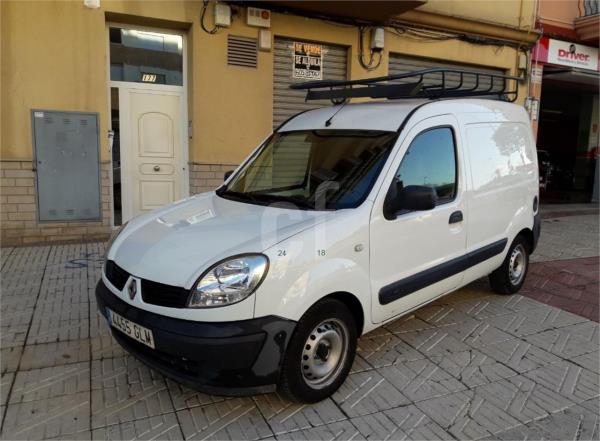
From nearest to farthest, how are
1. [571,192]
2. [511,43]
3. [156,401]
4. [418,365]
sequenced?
[156,401] → [418,365] → [511,43] → [571,192]

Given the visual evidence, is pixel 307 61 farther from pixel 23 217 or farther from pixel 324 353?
pixel 324 353

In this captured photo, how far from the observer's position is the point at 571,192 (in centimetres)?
1683

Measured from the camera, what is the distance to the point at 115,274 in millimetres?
3066

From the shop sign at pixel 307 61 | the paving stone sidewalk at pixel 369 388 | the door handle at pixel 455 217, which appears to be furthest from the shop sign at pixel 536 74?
the door handle at pixel 455 217

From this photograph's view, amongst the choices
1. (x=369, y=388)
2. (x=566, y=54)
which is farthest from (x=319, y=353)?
(x=566, y=54)

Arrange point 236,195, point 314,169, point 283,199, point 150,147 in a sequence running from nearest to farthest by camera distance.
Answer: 1. point 283,199
2. point 314,169
3. point 236,195
4. point 150,147

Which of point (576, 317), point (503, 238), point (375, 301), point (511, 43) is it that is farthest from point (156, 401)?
point (511, 43)

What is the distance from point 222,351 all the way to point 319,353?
0.72 metres

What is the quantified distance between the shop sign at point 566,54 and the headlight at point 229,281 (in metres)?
10.8

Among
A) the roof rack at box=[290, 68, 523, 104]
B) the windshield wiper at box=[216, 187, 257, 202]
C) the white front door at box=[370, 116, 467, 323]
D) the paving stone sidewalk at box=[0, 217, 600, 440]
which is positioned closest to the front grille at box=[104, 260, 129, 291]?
the paving stone sidewalk at box=[0, 217, 600, 440]

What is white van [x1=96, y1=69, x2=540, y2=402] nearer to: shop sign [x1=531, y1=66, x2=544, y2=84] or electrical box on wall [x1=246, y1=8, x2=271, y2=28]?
electrical box on wall [x1=246, y1=8, x2=271, y2=28]

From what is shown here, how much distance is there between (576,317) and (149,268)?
4.11 meters

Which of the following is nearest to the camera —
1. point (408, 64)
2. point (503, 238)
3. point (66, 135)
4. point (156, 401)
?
point (156, 401)

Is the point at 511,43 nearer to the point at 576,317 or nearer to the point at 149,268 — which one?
the point at 576,317
